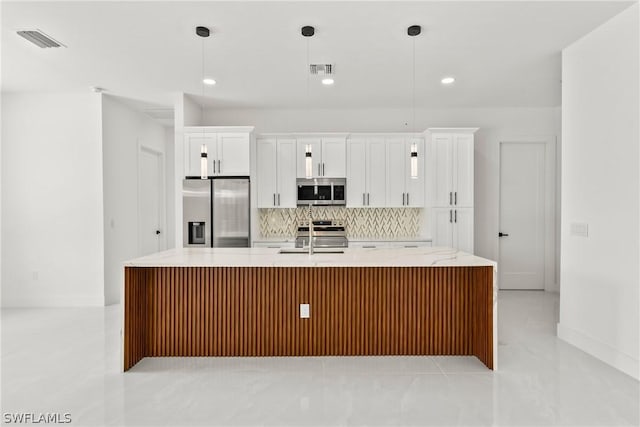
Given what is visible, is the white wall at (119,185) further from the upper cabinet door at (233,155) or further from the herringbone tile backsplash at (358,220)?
the herringbone tile backsplash at (358,220)

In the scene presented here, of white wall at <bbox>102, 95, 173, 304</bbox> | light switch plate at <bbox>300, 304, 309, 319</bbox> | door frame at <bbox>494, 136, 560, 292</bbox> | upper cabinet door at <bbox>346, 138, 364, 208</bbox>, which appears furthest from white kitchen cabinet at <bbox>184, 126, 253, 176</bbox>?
door frame at <bbox>494, 136, 560, 292</bbox>

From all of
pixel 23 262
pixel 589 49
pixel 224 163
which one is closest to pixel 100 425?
pixel 224 163

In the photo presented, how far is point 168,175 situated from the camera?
7.23 m

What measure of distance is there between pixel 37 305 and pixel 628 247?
6.58 metres

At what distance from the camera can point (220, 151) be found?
211 inches

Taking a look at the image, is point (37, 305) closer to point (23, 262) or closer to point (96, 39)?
point (23, 262)

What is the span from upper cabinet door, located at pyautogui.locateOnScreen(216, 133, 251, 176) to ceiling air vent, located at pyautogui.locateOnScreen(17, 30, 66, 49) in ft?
7.00

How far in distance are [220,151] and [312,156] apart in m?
1.27

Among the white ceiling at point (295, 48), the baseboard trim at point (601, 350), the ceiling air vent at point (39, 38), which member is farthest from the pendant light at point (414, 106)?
the ceiling air vent at point (39, 38)

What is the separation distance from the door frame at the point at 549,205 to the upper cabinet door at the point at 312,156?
280 cm

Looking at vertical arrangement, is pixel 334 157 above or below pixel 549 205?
above

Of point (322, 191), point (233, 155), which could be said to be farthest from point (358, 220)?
point (233, 155)

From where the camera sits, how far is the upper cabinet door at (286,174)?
5.64 metres

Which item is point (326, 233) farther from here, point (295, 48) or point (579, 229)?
point (579, 229)
